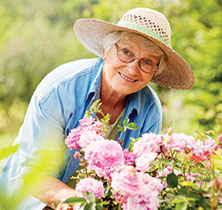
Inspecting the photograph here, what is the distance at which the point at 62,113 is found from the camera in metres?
1.92

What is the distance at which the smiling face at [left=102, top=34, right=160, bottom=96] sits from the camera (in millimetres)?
1886

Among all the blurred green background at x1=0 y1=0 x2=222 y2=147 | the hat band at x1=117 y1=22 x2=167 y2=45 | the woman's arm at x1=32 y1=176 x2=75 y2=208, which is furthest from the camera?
the blurred green background at x1=0 y1=0 x2=222 y2=147

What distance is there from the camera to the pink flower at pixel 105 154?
1.03m

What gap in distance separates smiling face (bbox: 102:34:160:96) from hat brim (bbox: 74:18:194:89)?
0.25 feet

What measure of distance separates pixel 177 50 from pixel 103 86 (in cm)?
618

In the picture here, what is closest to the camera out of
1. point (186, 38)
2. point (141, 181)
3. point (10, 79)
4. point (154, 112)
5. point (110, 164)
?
point (141, 181)

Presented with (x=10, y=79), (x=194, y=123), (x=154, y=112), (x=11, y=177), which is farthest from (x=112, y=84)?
(x=10, y=79)

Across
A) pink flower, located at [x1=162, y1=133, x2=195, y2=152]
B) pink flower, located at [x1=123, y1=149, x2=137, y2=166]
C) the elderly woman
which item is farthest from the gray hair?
pink flower, located at [x1=162, y1=133, x2=195, y2=152]

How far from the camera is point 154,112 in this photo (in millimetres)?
2209

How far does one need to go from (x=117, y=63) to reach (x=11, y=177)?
104 cm

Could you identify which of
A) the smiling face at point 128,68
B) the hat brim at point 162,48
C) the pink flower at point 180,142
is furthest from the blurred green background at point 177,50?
the pink flower at point 180,142

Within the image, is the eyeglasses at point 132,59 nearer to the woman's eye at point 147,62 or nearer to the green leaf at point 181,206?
the woman's eye at point 147,62

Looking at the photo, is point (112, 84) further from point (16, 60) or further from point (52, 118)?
point (16, 60)

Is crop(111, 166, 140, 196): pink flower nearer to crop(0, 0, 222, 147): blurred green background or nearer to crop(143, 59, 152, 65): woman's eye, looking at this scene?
crop(143, 59, 152, 65): woman's eye
